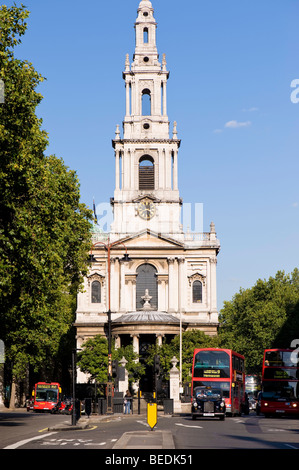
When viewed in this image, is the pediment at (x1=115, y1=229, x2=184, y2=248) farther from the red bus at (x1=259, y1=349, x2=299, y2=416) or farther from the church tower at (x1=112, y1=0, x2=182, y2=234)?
the red bus at (x1=259, y1=349, x2=299, y2=416)

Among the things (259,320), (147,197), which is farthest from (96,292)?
(259,320)

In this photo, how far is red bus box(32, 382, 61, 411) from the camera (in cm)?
6331

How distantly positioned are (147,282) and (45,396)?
16558 millimetres

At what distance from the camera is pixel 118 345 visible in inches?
2859

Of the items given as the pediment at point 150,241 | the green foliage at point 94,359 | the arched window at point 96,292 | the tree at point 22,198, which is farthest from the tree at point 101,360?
the tree at point 22,198

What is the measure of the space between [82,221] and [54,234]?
59.7 feet

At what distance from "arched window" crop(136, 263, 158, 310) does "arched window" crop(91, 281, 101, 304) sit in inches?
149

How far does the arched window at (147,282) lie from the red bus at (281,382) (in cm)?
3086

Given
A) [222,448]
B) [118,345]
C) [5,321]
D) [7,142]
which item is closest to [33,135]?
[7,142]

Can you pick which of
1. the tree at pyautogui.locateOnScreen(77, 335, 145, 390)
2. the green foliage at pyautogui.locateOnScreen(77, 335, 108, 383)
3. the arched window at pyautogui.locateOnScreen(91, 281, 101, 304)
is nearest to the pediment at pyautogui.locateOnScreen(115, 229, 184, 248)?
the arched window at pyautogui.locateOnScreen(91, 281, 101, 304)

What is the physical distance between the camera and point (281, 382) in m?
45.1

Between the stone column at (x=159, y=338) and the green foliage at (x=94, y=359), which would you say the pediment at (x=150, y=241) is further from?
the green foliage at (x=94, y=359)

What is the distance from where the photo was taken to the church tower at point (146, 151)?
77.0 m

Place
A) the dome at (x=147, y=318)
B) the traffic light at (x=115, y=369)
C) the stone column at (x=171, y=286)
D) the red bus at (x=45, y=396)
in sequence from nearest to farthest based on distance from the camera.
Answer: the traffic light at (x=115, y=369)
the red bus at (x=45, y=396)
the dome at (x=147, y=318)
the stone column at (x=171, y=286)
